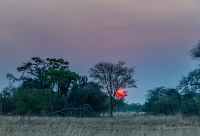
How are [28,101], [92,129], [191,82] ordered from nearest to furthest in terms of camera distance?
[92,129], [28,101], [191,82]

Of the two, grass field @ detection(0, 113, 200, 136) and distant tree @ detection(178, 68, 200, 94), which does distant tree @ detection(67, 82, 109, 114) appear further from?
grass field @ detection(0, 113, 200, 136)

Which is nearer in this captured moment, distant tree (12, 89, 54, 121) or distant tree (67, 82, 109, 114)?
distant tree (12, 89, 54, 121)

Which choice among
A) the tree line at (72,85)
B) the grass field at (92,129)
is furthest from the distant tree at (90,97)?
the grass field at (92,129)

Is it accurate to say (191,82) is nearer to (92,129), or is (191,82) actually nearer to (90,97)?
(90,97)

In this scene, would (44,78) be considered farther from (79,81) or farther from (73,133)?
(73,133)

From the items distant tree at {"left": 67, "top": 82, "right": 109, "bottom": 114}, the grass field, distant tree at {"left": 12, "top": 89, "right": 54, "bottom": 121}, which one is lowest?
the grass field

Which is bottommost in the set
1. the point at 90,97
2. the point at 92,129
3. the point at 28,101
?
the point at 92,129

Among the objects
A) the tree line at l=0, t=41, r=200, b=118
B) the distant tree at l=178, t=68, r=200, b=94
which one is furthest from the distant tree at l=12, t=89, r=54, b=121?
the distant tree at l=178, t=68, r=200, b=94

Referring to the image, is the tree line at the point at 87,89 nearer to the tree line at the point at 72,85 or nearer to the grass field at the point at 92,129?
the tree line at the point at 72,85

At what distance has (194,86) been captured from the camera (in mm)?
56312

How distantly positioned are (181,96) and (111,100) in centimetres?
1194

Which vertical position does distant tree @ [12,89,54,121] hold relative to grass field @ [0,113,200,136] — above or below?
above

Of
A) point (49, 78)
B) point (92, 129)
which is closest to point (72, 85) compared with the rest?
point (49, 78)

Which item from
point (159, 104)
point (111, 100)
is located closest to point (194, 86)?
point (159, 104)
